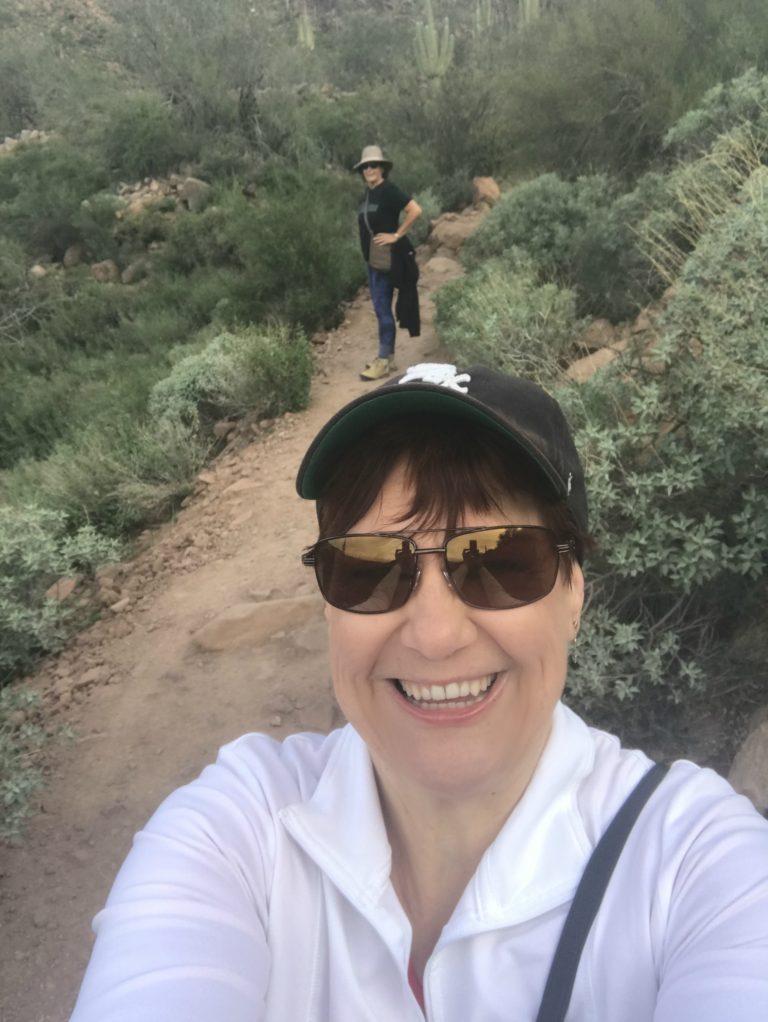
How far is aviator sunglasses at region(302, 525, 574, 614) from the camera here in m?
1.10

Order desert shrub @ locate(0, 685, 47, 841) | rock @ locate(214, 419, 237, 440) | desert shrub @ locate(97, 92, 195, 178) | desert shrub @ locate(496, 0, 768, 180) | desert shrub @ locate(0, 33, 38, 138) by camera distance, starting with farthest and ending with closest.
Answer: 1. desert shrub @ locate(0, 33, 38, 138)
2. desert shrub @ locate(97, 92, 195, 178)
3. desert shrub @ locate(496, 0, 768, 180)
4. rock @ locate(214, 419, 237, 440)
5. desert shrub @ locate(0, 685, 47, 841)

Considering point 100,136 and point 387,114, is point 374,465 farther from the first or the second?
point 100,136

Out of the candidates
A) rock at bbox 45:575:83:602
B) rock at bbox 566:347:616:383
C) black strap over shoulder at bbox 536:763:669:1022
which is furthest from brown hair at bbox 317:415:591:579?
rock at bbox 45:575:83:602

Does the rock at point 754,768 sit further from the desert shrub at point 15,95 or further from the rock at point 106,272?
the desert shrub at point 15,95

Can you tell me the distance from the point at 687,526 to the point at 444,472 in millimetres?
1948

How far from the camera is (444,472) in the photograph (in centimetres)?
113

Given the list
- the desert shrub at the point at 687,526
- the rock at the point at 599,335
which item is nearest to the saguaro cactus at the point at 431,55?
the rock at the point at 599,335

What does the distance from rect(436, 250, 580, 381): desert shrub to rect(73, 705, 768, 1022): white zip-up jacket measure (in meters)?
3.47

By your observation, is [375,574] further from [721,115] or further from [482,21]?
[482,21]

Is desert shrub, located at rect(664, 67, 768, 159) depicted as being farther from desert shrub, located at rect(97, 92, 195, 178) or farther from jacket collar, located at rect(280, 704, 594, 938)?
desert shrub, located at rect(97, 92, 195, 178)

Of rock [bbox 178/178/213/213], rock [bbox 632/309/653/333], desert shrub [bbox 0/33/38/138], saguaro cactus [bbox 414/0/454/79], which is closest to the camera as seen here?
rock [bbox 632/309/653/333]

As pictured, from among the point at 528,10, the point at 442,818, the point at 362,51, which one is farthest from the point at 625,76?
the point at 362,51

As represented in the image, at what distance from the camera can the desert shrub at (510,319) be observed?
186 inches

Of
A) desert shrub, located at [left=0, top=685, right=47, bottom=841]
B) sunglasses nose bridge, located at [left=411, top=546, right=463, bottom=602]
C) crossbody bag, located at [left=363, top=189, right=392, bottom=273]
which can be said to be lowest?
desert shrub, located at [left=0, top=685, right=47, bottom=841]
